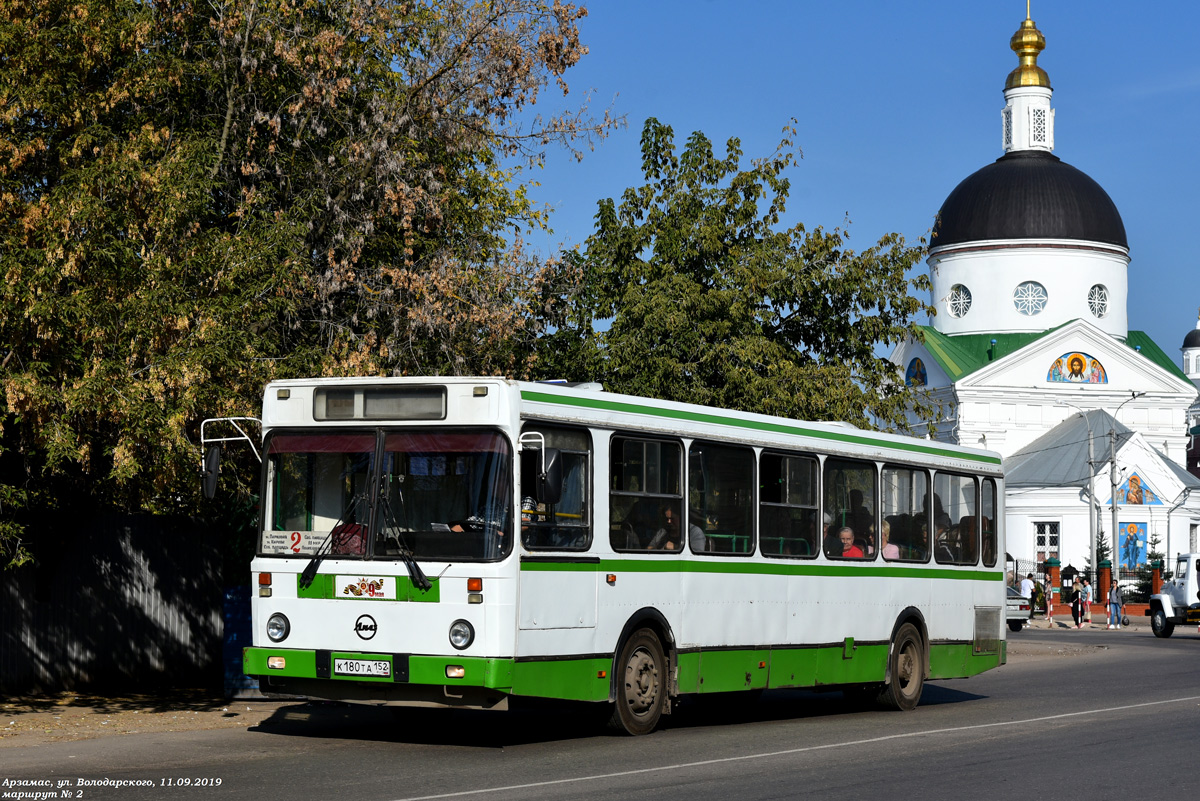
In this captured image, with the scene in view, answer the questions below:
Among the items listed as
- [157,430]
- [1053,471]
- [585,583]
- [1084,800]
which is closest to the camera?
[1084,800]

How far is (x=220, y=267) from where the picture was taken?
15.3 m

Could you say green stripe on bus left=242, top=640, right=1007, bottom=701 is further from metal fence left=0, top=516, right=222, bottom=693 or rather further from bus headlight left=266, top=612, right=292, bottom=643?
metal fence left=0, top=516, right=222, bottom=693

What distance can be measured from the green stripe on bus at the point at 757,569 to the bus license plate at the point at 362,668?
1274 millimetres

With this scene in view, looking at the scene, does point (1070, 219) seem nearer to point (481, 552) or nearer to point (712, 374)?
point (712, 374)

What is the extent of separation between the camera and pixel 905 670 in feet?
58.0

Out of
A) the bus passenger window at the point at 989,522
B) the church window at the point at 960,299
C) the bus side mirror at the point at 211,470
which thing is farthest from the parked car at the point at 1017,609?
the church window at the point at 960,299

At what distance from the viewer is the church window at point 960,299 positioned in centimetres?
8288

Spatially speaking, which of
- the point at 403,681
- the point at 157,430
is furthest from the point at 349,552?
the point at 157,430

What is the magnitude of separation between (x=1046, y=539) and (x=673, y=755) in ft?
198

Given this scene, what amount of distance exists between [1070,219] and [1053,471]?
1551cm

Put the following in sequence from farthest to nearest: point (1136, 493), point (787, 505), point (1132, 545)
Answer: point (1136, 493)
point (1132, 545)
point (787, 505)

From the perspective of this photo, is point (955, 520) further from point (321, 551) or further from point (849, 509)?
point (321, 551)

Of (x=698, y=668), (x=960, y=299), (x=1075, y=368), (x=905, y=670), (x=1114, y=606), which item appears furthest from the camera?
(x=960, y=299)

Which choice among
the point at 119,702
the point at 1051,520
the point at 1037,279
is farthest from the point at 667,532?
the point at 1037,279
